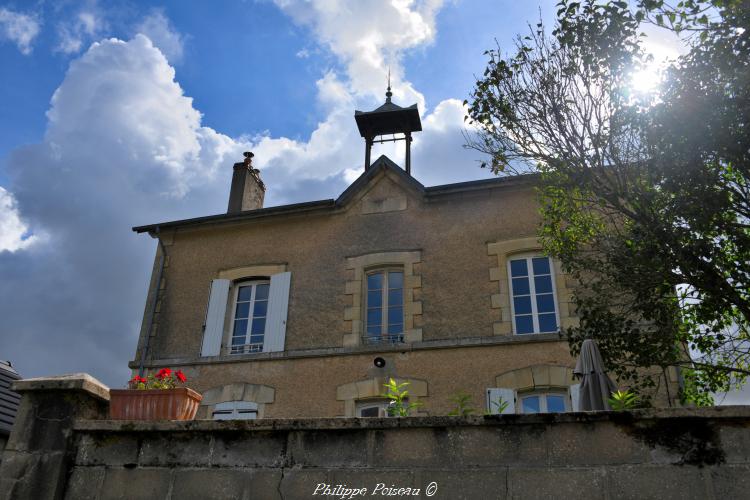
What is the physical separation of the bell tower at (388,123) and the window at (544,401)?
566cm

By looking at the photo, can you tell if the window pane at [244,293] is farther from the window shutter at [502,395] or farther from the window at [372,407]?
the window shutter at [502,395]

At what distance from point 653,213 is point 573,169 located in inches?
39.1

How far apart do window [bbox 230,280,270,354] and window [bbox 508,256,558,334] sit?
170 inches

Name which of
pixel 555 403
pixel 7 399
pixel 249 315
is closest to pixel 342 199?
pixel 249 315

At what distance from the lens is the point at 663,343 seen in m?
7.35

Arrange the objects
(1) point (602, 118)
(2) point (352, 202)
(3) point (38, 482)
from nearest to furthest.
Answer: (3) point (38, 482)
(1) point (602, 118)
(2) point (352, 202)

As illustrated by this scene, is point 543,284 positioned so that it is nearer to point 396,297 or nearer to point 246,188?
point 396,297

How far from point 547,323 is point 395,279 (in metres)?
2.67

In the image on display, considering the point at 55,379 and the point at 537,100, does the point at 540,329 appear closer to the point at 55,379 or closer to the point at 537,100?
the point at 537,100

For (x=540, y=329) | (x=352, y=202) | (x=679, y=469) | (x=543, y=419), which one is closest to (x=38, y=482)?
(x=543, y=419)

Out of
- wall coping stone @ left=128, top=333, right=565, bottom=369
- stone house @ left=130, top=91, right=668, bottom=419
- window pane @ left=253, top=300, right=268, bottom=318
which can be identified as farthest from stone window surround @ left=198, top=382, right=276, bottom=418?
window pane @ left=253, top=300, right=268, bottom=318

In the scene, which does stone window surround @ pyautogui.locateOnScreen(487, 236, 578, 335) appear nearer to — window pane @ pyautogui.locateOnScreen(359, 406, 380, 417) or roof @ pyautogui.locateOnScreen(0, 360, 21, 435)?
window pane @ pyautogui.locateOnScreen(359, 406, 380, 417)

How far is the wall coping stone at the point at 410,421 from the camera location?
159 inches

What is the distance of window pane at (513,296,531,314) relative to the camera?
10.6 metres
